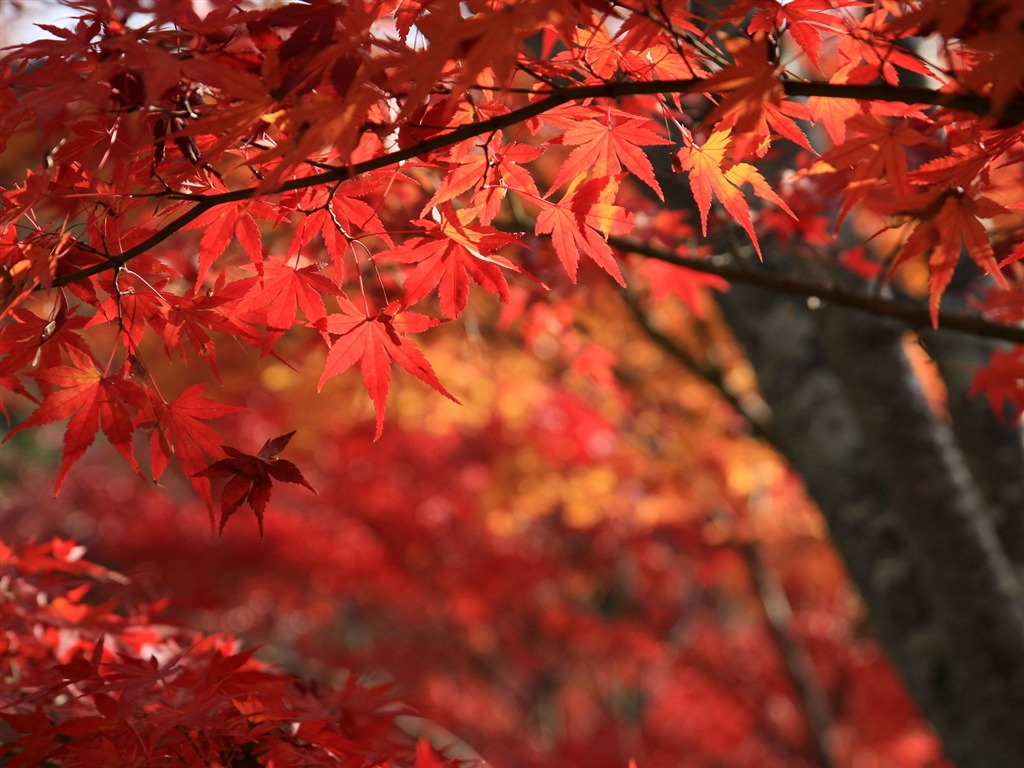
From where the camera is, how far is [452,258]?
43.3 inches

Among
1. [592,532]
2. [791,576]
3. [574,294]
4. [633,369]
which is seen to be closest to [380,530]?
[592,532]

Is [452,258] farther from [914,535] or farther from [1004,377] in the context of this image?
[914,535]

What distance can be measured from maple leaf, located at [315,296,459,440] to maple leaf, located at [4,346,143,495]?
24cm

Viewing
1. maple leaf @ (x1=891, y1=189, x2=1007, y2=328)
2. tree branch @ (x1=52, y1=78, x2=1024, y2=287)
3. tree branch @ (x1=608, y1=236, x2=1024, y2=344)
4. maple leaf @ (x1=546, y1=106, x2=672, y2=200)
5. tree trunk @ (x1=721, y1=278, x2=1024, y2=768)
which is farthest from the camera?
tree trunk @ (x1=721, y1=278, x2=1024, y2=768)

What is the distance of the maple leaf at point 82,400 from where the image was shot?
1.06m

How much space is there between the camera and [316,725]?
4.02 feet

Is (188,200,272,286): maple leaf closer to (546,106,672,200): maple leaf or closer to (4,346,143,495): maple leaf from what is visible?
(4,346,143,495): maple leaf

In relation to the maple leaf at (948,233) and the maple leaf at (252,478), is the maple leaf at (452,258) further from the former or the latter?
the maple leaf at (948,233)

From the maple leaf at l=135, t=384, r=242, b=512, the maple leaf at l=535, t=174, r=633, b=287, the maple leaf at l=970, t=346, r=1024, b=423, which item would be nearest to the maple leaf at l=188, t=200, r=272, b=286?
the maple leaf at l=135, t=384, r=242, b=512

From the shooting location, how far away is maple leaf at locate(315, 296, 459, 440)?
3.53 feet

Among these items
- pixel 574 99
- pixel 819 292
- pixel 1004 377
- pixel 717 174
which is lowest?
pixel 1004 377

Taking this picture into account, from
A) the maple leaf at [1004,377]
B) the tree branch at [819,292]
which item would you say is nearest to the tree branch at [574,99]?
the tree branch at [819,292]

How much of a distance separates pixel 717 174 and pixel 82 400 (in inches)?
32.1

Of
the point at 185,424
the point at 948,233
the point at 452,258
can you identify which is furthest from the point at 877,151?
the point at 185,424
